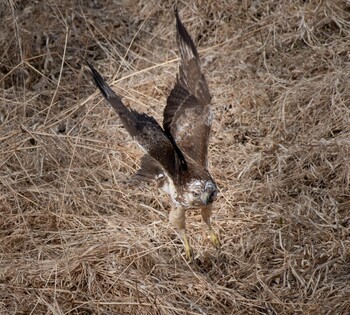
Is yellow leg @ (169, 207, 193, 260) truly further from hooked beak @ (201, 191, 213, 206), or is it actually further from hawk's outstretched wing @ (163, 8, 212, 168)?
hawk's outstretched wing @ (163, 8, 212, 168)

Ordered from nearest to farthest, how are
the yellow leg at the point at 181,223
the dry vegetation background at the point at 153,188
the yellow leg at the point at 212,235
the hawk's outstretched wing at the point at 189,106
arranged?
1. the dry vegetation background at the point at 153,188
2. the yellow leg at the point at 181,223
3. the yellow leg at the point at 212,235
4. the hawk's outstretched wing at the point at 189,106

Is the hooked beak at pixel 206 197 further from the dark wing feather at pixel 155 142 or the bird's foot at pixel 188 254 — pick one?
the bird's foot at pixel 188 254

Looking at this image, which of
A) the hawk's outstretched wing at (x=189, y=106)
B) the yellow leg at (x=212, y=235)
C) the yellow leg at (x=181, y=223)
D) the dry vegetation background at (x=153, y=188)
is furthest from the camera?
the hawk's outstretched wing at (x=189, y=106)

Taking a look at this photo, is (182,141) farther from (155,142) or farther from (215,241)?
(215,241)

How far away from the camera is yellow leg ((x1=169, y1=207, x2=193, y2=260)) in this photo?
4.23 metres

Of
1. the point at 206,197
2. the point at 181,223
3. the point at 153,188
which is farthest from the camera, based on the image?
the point at 153,188

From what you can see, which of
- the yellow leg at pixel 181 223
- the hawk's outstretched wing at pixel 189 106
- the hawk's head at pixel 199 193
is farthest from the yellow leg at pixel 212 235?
the hawk's outstretched wing at pixel 189 106

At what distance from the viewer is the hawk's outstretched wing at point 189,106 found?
4.43 metres

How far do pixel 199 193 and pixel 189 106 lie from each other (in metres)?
0.75

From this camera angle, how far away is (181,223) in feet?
14.0

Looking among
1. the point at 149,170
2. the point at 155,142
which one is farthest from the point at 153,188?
the point at 155,142

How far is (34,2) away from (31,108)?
→ 144cm

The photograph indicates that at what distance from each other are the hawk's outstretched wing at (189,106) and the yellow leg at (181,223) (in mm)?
357

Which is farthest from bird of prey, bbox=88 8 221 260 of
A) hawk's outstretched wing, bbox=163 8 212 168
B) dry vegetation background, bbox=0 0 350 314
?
dry vegetation background, bbox=0 0 350 314
